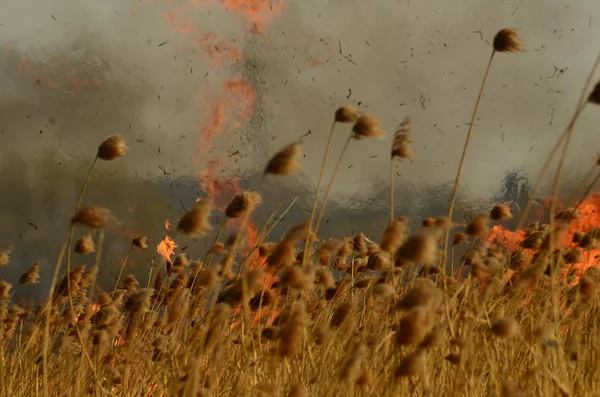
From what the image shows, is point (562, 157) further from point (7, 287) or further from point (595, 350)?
point (7, 287)

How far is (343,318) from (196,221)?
0.42 m

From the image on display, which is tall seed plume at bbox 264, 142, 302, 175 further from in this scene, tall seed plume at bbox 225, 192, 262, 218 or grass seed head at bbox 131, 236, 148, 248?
grass seed head at bbox 131, 236, 148, 248

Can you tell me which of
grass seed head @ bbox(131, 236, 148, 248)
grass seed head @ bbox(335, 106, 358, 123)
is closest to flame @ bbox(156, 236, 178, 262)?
grass seed head @ bbox(131, 236, 148, 248)

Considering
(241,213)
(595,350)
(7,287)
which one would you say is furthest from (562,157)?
(7,287)

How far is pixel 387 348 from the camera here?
7.78 ft

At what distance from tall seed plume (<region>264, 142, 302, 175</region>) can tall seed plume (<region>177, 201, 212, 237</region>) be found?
0.19 m

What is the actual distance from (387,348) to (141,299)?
76 centimetres

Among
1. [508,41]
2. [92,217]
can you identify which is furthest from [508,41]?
[92,217]

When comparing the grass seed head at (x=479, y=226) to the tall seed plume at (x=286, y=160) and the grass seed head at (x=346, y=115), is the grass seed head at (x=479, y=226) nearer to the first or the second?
the grass seed head at (x=346, y=115)

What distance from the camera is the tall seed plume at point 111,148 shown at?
1970 mm

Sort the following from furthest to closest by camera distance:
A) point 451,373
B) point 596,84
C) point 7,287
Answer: point 7,287 → point 451,373 → point 596,84

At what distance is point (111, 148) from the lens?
197 centimetres

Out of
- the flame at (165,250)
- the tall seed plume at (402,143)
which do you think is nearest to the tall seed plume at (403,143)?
the tall seed plume at (402,143)

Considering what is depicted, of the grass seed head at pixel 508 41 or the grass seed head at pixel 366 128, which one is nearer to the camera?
the grass seed head at pixel 366 128
